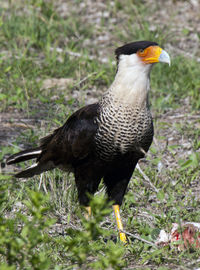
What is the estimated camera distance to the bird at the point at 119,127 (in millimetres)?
3484

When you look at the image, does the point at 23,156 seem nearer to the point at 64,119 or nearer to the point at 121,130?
the point at 64,119

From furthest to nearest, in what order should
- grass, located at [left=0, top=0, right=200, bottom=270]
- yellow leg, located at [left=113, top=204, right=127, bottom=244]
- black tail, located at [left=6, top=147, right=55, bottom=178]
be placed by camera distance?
black tail, located at [left=6, top=147, right=55, bottom=178] < yellow leg, located at [left=113, top=204, right=127, bottom=244] < grass, located at [left=0, top=0, right=200, bottom=270]

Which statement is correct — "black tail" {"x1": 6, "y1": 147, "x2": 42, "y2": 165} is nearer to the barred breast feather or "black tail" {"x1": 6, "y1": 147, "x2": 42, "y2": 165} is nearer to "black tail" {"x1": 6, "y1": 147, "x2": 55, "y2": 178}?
"black tail" {"x1": 6, "y1": 147, "x2": 55, "y2": 178}

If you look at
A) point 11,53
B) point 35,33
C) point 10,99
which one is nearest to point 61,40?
point 35,33

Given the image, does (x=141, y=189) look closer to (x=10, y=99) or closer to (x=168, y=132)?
(x=168, y=132)

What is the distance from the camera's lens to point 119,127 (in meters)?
3.51

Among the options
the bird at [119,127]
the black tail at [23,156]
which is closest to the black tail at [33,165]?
the black tail at [23,156]

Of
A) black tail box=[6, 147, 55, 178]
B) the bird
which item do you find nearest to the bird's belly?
the bird

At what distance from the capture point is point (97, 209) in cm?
230

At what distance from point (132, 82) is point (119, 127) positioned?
0.98 feet

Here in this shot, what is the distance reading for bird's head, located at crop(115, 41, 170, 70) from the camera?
3.53 metres

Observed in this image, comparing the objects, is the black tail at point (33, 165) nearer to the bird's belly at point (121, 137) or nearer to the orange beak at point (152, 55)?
the bird's belly at point (121, 137)

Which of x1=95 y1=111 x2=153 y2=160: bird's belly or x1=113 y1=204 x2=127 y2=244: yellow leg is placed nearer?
x1=95 y1=111 x2=153 y2=160: bird's belly

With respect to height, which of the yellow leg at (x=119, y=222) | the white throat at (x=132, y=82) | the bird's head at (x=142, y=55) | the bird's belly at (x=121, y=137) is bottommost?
the yellow leg at (x=119, y=222)
